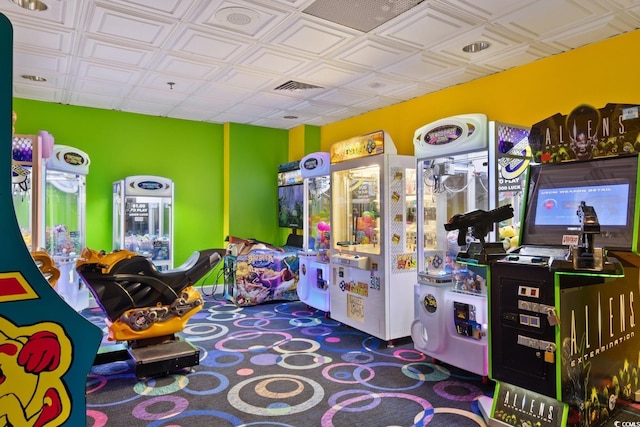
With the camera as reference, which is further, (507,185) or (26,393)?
(507,185)

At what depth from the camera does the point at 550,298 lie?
95.1 inches

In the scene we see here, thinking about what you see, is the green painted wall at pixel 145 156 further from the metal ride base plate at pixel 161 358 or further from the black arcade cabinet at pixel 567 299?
the black arcade cabinet at pixel 567 299

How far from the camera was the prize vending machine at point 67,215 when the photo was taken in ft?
16.8

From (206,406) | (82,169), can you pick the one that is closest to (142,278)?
(206,406)

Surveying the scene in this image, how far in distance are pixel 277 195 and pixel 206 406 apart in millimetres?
4806

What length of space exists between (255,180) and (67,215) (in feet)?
9.39

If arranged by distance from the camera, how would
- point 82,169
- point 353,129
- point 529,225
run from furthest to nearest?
point 353,129 → point 82,169 → point 529,225

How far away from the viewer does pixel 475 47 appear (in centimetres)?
383

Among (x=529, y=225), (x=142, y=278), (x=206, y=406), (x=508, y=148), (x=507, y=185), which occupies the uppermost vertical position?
(x=508, y=148)

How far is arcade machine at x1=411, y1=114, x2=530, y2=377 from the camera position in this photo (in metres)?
3.36

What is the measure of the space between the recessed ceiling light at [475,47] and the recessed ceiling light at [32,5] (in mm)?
3409

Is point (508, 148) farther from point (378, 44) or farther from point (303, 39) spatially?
point (303, 39)

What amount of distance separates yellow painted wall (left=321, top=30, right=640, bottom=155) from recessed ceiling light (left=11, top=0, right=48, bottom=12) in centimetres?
398

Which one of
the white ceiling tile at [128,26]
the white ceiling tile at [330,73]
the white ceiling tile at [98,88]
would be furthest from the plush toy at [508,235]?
the white ceiling tile at [98,88]
